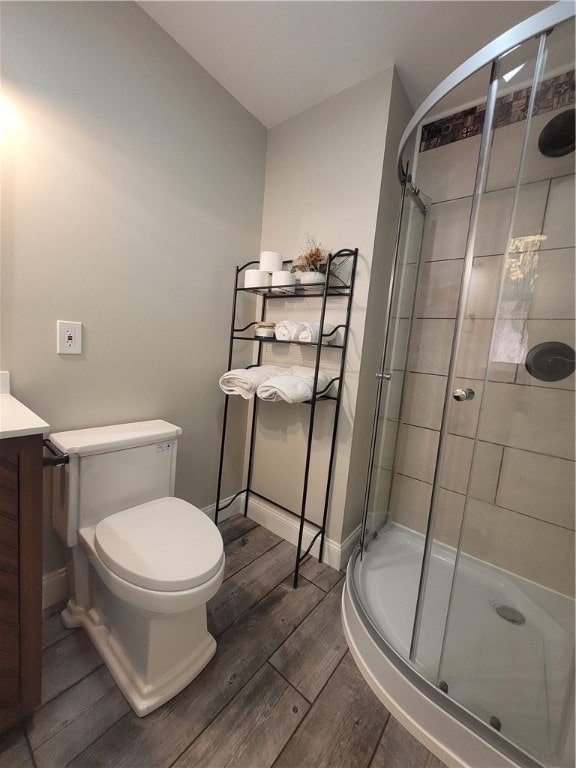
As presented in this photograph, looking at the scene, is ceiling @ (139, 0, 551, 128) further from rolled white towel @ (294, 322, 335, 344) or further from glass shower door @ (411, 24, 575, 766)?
rolled white towel @ (294, 322, 335, 344)

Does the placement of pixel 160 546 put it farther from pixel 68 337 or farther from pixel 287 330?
pixel 287 330

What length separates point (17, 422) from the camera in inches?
30.0

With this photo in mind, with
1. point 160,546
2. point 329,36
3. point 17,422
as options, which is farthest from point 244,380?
point 329,36

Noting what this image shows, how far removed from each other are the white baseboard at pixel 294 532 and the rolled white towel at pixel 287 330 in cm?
102

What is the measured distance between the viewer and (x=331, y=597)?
55.1 inches

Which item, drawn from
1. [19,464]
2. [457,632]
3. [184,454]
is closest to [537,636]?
[457,632]

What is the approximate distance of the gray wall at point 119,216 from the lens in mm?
1028

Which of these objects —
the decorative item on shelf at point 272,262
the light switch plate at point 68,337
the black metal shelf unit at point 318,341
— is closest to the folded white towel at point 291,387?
the black metal shelf unit at point 318,341

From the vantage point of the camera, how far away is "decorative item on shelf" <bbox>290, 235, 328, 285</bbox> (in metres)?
1.46

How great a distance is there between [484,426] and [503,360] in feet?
0.98

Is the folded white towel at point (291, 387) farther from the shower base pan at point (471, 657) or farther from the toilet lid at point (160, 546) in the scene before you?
the shower base pan at point (471, 657)

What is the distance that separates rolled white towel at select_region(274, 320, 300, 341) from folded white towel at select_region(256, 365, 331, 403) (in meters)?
0.19

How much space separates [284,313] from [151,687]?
1618 millimetres

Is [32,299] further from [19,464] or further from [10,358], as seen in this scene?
[19,464]
